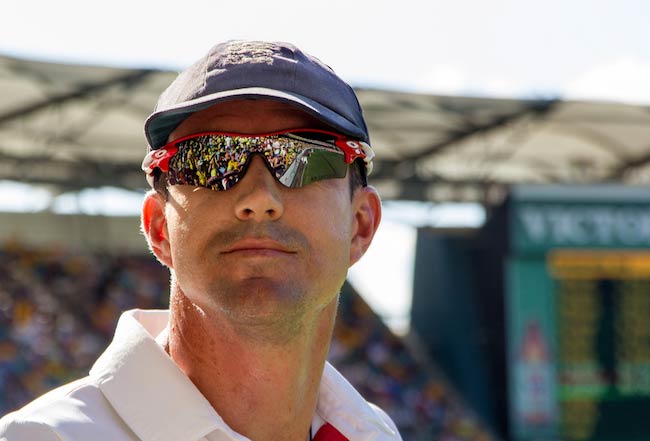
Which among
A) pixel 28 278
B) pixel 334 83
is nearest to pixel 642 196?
pixel 28 278

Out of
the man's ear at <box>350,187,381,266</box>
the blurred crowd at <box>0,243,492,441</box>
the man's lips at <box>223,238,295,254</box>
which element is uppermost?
the man's lips at <box>223,238,295,254</box>

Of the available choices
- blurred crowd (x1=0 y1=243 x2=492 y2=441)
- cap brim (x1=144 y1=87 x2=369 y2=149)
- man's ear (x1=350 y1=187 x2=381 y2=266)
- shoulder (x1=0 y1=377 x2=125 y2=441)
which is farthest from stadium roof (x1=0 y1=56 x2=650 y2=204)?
shoulder (x1=0 y1=377 x2=125 y2=441)

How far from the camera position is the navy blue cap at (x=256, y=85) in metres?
1.84

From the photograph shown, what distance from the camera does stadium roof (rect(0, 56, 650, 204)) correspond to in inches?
538

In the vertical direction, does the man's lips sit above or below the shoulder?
above

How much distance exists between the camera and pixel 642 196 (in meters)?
14.4

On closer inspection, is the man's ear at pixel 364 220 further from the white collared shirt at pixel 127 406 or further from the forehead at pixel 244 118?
the white collared shirt at pixel 127 406

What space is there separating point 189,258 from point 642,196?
1330cm

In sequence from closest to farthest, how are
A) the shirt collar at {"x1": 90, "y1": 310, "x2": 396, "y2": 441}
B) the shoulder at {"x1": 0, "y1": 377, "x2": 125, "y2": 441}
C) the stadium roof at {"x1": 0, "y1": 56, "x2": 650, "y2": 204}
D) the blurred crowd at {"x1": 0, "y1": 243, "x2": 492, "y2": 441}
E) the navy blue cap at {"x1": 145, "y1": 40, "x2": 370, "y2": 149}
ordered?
the shoulder at {"x1": 0, "y1": 377, "x2": 125, "y2": 441} < the shirt collar at {"x1": 90, "y1": 310, "x2": 396, "y2": 441} < the navy blue cap at {"x1": 145, "y1": 40, "x2": 370, "y2": 149} < the stadium roof at {"x1": 0, "y1": 56, "x2": 650, "y2": 204} < the blurred crowd at {"x1": 0, "y1": 243, "x2": 492, "y2": 441}

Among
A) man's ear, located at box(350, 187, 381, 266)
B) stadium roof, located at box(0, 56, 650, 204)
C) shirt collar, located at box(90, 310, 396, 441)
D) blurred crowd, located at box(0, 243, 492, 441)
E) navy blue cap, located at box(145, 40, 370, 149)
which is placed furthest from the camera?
blurred crowd, located at box(0, 243, 492, 441)

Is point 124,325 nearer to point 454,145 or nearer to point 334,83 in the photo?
point 334,83

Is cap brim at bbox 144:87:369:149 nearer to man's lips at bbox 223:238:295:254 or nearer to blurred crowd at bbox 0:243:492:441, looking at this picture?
man's lips at bbox 223:238:295:254

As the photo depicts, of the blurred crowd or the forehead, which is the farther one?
the blurred crowd

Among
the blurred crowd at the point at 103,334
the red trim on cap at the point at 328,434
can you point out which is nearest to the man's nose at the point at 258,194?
the red trim on cap at the point at 328,434
